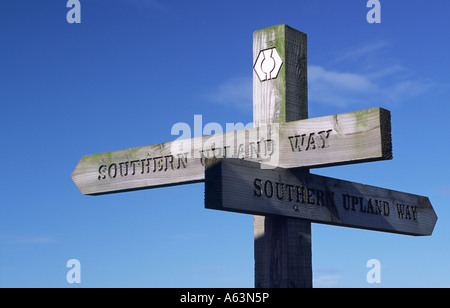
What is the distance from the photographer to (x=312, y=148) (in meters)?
5.38

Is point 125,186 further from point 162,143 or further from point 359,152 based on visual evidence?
point 359,152

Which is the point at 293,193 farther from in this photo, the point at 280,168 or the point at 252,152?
the point at 252,152

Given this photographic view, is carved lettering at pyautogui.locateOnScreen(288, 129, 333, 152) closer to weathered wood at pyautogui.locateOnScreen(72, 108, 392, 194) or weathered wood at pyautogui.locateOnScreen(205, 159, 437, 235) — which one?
weathered wood at pyautogui.locateOnScreen(72, 108, 392, 194)

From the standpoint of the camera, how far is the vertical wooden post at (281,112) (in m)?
5.76

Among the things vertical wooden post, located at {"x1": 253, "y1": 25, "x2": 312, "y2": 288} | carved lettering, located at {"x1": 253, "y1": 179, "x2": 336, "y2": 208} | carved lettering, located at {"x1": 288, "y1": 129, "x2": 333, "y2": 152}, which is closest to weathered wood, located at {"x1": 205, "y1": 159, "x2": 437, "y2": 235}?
carved lettering, located at {"x1": 253, "y1": 179, "x2": 336, "y2": 208}

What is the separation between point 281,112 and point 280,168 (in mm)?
685

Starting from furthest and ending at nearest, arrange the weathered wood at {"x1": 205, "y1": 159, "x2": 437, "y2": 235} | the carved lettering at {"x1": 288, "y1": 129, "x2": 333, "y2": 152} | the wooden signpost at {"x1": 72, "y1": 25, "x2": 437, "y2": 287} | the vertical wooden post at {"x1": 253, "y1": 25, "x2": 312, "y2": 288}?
the vertical wooden post at {"x1": 253, "y1": 25, "x2": 312, "y2": 288}, the carved lettering at {"x1": 288, "y1": 129, "x2": 333, "y2": 152}, the wooden signpost at {"x1": 72, "y1": 25, "x2": 437, "y2": 287}, the weathered wood at {"x1": 205, "y1": 159, "x2": 437, "y2": 235}

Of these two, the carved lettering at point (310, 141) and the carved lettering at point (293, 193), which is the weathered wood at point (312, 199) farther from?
the carved lettering at point (310, 141)

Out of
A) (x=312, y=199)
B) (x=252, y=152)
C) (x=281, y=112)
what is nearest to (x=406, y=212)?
(x=312, y=199)

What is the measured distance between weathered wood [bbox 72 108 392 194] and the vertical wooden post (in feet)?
1.28

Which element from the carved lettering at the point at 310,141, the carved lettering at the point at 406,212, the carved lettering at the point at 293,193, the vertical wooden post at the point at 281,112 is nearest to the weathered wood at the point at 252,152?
the carved lettering at the point at 310,141

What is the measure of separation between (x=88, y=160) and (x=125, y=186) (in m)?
0.55

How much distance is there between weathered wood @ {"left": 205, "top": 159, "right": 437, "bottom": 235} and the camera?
4910 mm
